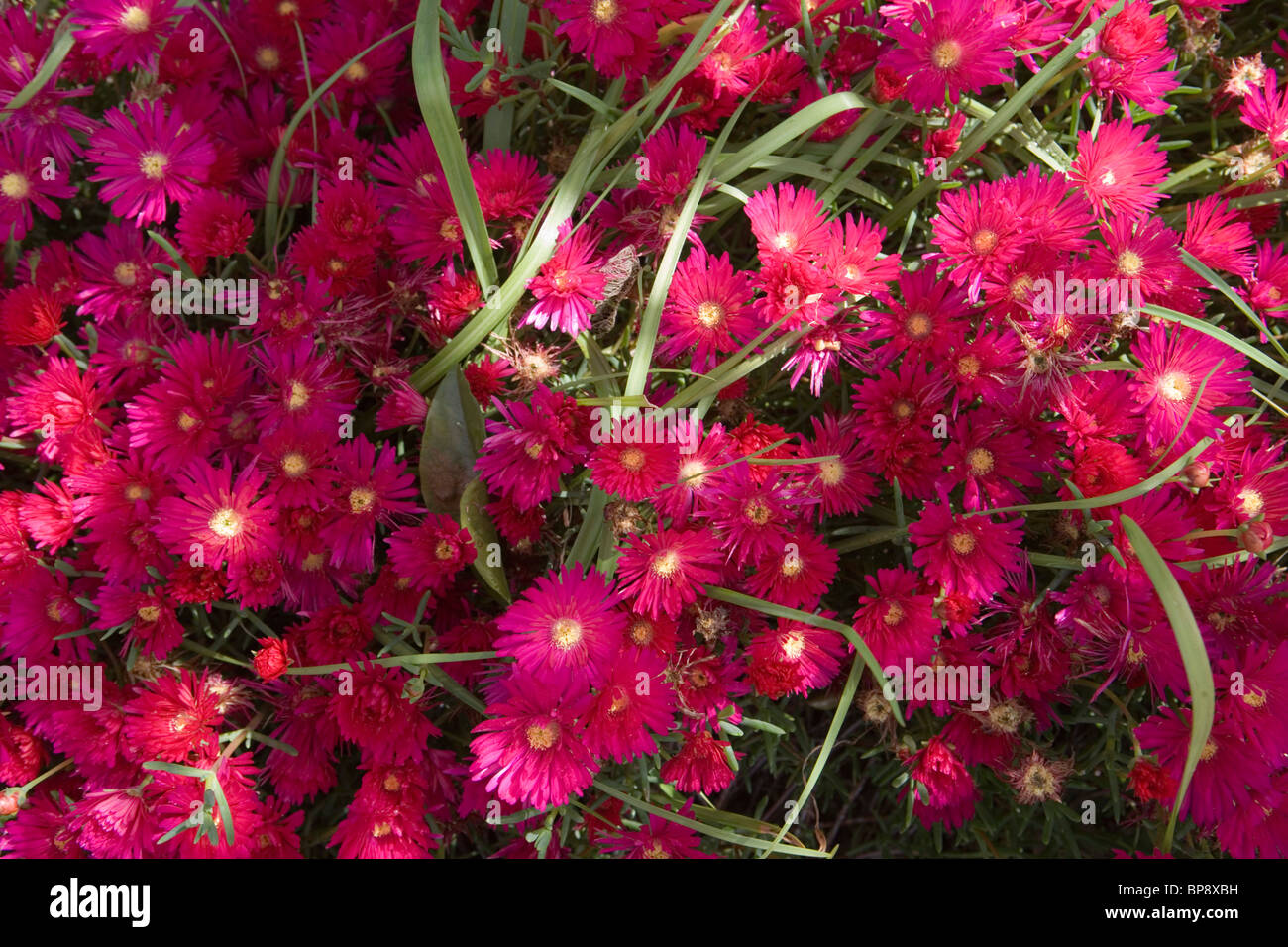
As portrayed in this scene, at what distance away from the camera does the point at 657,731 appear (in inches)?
42.9

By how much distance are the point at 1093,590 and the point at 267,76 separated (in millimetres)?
1435

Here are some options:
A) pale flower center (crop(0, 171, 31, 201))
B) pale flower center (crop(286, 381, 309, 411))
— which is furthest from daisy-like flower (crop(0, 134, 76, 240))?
pale flower center (crop(286, 381, 309, 411))

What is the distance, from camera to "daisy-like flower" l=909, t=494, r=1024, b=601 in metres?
1.08

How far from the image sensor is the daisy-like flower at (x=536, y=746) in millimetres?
1059

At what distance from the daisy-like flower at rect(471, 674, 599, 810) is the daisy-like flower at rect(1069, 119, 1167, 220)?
97 centimetres

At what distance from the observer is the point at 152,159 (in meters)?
1.23

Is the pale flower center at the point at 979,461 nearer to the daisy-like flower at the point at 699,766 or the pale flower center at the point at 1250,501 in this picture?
the pale flower center at the point at 1250,501

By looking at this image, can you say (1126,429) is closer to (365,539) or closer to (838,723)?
(838,723)

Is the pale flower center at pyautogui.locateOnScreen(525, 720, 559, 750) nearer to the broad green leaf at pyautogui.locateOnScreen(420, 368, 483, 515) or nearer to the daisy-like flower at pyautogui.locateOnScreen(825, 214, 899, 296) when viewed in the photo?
the broad green leaf at pyautogui.locateOnScreen(420, 368, 483, 515)

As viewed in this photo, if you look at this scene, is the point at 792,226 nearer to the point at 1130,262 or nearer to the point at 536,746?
the point at 1130,262

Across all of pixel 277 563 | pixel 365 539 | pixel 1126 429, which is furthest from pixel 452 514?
pixel 1126 429

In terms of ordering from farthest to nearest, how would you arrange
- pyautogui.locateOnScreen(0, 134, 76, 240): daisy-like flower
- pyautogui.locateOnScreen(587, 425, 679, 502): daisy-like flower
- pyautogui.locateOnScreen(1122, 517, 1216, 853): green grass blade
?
pyautogui.locateOnScreen(0, 134, 76, 240): daisy-like flower, pyautogui.locateOnScreen(587, 425, 679, 502): daisy-like flower, pyautogui.locateOnScreen(1122, 517, 1216, 853): green grass blade

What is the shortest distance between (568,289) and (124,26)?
0.80 meters

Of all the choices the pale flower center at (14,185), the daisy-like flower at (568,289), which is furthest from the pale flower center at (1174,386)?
the pale flower center at (14,185)
